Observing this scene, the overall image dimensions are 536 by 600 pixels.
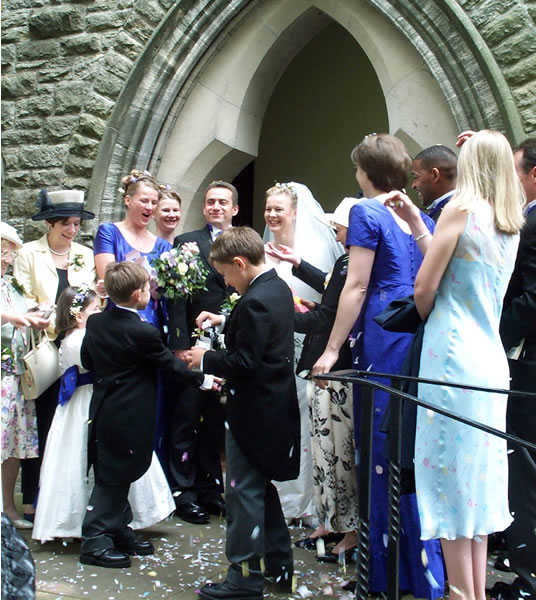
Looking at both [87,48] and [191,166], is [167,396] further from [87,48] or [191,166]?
[87,48]

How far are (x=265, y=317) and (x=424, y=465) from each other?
98 cm

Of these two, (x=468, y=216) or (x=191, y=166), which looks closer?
(x=468, y=216)

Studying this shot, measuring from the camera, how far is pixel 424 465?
307cm

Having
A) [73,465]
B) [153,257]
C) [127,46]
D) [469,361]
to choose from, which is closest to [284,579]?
[73,465]

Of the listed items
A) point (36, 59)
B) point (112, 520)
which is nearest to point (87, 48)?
point (36, 59)

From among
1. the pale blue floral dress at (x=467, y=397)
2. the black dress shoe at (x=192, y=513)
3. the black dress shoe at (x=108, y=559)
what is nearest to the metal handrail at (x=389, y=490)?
the pale blue floral dress at (x=467, y=397)

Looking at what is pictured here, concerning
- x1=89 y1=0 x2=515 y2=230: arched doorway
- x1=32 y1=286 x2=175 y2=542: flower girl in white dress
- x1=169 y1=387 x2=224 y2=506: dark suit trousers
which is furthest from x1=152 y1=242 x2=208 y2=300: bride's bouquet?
x1=89 y1=0 x2=515 y2=230: arched doorway

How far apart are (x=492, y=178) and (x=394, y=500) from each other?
3.86ft

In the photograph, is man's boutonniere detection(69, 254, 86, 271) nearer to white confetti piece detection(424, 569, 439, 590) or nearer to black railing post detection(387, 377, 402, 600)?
white confetti piece detection(424, 569, 439, 590)

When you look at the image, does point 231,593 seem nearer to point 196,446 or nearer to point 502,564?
point 502,564

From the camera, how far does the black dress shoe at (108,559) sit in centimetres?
414

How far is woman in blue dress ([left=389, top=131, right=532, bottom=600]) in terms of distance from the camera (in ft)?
9.91

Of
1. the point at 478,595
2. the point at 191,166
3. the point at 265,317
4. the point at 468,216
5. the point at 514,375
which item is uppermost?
the point at 191,166

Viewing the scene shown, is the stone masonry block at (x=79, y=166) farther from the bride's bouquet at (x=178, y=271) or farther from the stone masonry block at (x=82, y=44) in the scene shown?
the bride's bouquet at (x=178, y=271)
